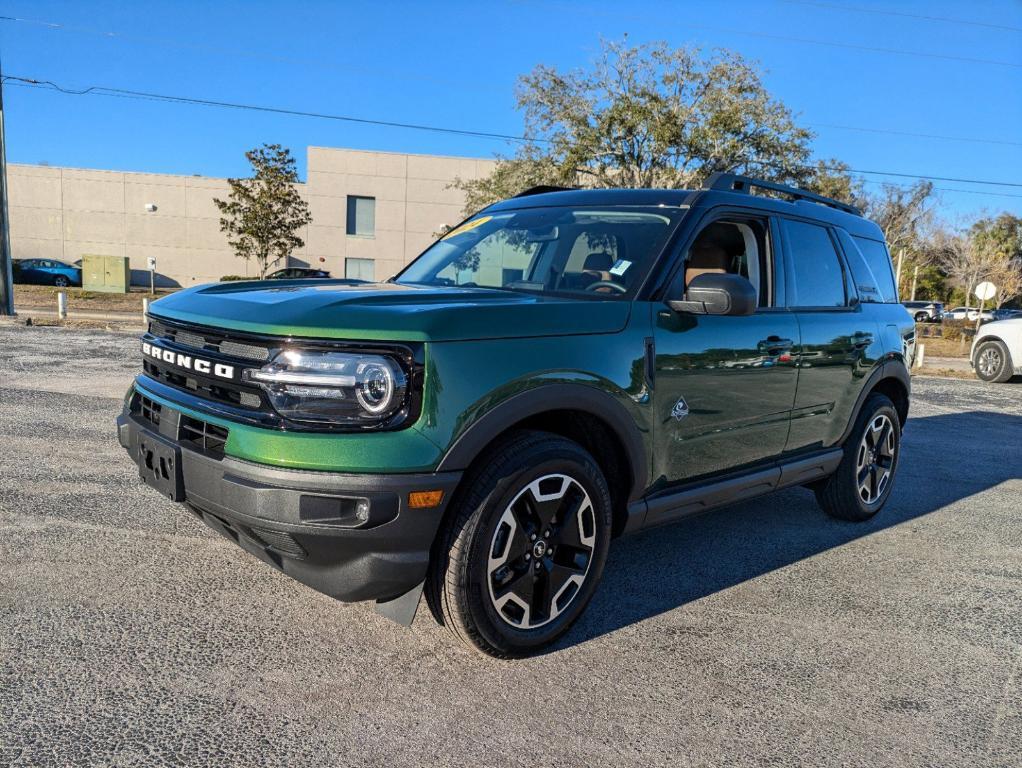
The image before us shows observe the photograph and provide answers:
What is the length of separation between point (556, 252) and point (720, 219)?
84 cm

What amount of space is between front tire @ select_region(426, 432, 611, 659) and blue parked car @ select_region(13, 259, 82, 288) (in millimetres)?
44486

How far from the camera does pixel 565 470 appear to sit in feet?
9.60

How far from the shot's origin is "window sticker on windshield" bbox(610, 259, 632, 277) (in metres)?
3.49

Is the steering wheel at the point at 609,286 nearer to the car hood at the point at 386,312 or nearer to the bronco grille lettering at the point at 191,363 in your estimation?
the car hood at the point at 386,312

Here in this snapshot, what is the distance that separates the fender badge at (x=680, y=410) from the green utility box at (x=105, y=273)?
39.7 m

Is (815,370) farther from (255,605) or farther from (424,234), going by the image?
(424,234)

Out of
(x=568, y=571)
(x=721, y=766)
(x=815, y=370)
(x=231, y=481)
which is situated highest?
(x=815, y=370)

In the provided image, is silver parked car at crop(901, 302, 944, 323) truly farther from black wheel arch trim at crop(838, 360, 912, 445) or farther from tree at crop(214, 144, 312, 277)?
black wheel arch trim at crop(838, 360, 912, 445)

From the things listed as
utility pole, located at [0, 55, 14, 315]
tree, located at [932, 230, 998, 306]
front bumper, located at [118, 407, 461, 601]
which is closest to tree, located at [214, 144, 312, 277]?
utility pole, located at [0, 55, 14, 315]

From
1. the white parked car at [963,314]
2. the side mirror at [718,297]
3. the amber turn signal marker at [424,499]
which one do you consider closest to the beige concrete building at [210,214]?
the white parked car at [963,314]

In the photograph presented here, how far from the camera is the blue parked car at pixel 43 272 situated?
40156 mm

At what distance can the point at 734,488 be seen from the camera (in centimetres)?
→ 379

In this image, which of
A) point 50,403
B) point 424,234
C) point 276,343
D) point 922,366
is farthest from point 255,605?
point 424,234

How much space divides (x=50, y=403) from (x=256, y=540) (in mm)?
6212
